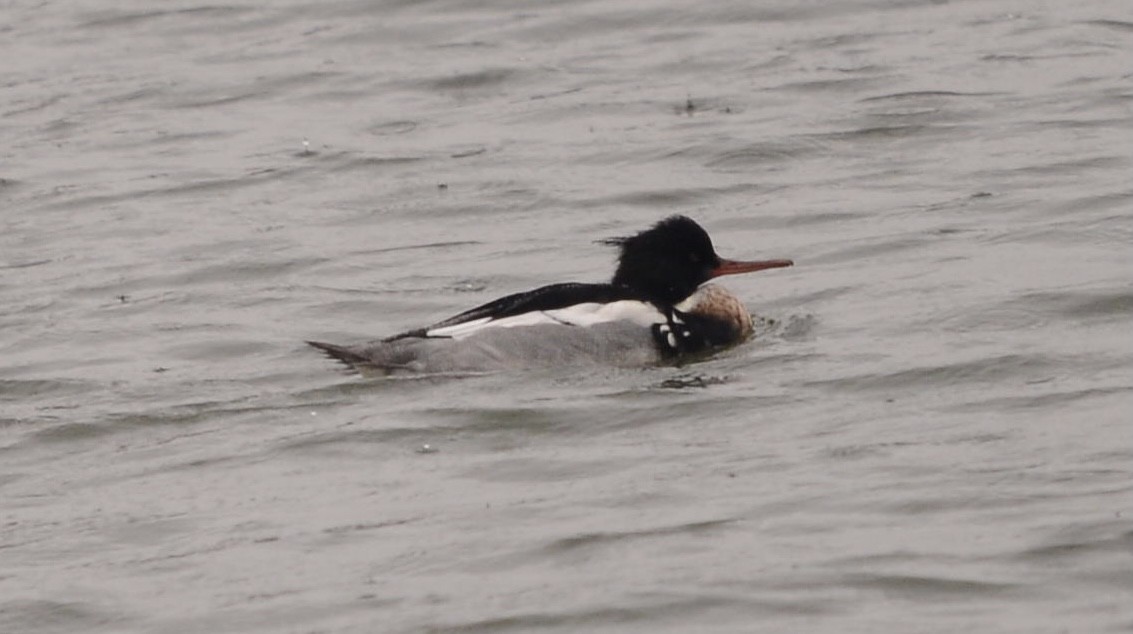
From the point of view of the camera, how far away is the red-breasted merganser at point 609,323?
1203cm

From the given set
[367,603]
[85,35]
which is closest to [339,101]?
[85,35]

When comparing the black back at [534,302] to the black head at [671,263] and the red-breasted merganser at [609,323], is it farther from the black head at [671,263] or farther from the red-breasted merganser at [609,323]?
the black head at [671,263]

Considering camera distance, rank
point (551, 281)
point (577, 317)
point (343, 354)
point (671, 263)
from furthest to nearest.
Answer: point (551, 281), point (671, 263), point (577, 317), point (343, 354)

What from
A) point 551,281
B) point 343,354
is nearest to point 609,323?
point 343,354

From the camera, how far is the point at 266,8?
71.6 feet

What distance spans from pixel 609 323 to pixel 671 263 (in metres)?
0.63

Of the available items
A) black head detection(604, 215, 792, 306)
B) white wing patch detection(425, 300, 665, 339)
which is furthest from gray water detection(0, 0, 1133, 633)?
black head detection(604, 215, 792, 306)

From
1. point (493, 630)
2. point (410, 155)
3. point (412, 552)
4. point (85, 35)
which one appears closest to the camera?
point (493, 630)

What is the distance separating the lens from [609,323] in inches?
482

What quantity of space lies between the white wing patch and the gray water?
26cm

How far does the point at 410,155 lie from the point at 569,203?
1893 millimetres

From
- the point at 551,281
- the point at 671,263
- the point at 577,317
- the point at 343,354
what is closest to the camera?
the point at 343,354

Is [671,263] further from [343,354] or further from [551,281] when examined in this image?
[343,354]

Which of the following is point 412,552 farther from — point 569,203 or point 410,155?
point 410,155
